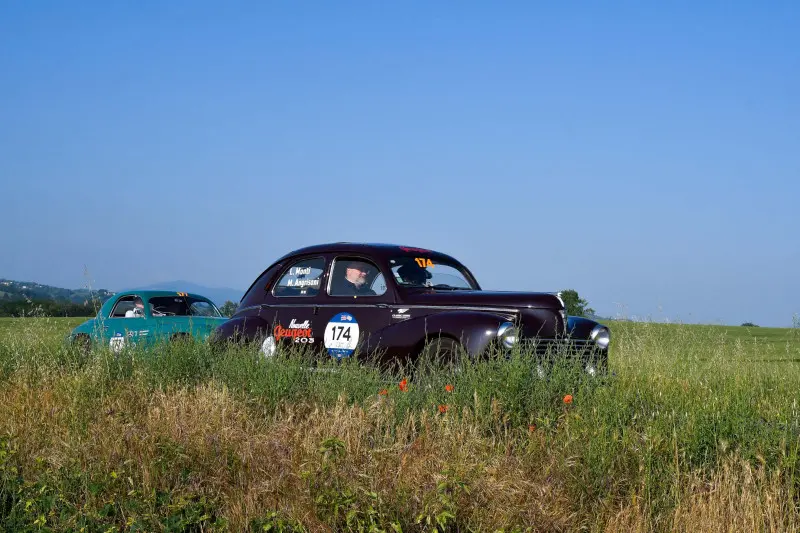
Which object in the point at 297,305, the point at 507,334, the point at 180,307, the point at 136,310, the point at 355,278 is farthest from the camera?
the point at 180,307

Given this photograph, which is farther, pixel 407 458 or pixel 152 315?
pixel 152 315

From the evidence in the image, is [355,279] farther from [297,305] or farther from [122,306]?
[122,306]

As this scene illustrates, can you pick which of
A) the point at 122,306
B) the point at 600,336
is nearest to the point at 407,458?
the point at 600,336

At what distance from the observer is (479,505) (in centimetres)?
552

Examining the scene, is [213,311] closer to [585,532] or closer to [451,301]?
[451,301]

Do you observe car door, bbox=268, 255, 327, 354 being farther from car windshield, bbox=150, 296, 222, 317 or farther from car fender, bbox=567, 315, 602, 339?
car windshield, bbox=150, 296, 222, 317

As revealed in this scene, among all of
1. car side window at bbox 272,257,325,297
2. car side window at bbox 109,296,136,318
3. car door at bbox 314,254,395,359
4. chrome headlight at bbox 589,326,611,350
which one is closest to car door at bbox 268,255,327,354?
car side window at bbox 272,257,325,297

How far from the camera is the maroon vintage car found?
30.8 ft

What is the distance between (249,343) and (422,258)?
238 centimetres

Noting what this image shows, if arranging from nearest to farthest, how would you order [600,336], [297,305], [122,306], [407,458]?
[407,458] → [600,336] → [297,305] → [122,306]

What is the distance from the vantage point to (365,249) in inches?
420

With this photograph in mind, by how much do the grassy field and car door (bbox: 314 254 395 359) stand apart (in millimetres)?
1477

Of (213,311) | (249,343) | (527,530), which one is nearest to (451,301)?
(249,343)

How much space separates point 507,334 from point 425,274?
6.60 feet
